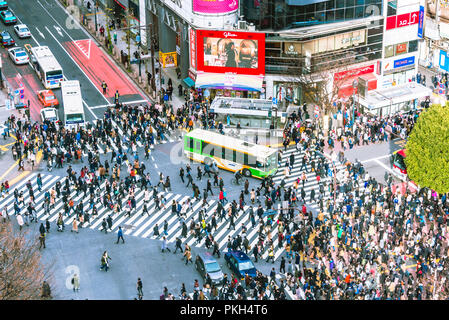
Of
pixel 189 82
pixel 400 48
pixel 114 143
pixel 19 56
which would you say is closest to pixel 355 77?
pixel 400 48

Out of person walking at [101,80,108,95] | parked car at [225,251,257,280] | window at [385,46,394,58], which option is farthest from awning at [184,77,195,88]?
parked car at [225,251,257,280]

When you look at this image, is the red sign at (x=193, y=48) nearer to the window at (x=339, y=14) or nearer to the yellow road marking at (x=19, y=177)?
the window at (x=339, y=14)

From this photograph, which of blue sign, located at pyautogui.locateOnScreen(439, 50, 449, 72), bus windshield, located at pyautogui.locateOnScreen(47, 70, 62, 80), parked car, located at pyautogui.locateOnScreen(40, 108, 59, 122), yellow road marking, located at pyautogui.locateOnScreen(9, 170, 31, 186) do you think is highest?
blue sign, located at pyautogui.locateOnScreen(439, 50, 449, 72)

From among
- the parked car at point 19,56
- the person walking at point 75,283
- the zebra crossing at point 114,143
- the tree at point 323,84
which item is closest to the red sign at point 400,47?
the tree at point 323,84

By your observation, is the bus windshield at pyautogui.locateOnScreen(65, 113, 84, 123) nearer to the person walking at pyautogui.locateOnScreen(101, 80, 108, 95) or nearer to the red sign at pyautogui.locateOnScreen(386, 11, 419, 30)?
the person walking at pyautogui.locateOnScreen(101, 80, 108, 95)

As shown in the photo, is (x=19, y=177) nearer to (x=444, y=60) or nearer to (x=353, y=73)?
(x=353, y=73)

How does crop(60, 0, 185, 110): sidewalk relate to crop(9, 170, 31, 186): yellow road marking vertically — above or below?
above
